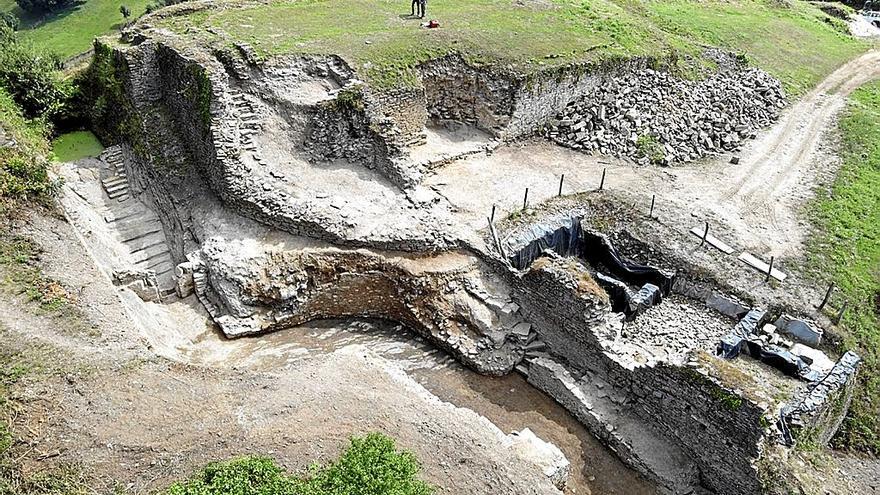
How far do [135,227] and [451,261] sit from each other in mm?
11322

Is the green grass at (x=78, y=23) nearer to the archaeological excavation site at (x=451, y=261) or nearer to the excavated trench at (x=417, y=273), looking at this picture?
the archaeological excavation site at (x=451, y=261)

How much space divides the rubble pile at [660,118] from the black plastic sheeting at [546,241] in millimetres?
5002

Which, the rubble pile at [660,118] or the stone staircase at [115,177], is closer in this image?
the stone staircase at [115,177]

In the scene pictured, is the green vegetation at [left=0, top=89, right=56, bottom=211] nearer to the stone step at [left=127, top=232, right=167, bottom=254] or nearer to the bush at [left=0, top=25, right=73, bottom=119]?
the bush at [left=0, top=25, right=73, bottom=119]

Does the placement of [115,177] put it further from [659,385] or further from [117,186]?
[659,385]

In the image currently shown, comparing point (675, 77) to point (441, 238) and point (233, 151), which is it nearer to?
point (441, 238)

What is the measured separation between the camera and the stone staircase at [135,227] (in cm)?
1941

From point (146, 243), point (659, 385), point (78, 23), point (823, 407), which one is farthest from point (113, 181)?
point (78, 23)

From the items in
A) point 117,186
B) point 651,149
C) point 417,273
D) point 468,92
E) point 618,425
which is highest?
point 468,92

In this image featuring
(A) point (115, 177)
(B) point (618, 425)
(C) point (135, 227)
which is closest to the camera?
(B) point (618, 425)

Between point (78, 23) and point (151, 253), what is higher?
point (151, 253)

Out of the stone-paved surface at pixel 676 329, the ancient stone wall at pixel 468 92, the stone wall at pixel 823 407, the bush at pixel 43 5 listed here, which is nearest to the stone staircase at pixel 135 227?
the ancient stone wall at pixel 468 92

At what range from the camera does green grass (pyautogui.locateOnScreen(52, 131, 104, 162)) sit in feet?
76.3

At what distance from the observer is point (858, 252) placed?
1888cm
